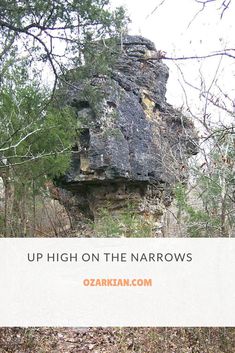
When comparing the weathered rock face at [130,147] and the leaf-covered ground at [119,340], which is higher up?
the weathered rock face at [130,147]

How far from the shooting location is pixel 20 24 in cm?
475

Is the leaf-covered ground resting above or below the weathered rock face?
below

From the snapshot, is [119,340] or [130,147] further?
[130,147]

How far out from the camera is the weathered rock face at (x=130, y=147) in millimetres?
9039

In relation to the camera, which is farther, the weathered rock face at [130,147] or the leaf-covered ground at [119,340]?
the weathered rock face at [130,147]

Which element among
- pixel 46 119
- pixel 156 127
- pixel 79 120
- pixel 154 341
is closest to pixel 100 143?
pixel 79 120

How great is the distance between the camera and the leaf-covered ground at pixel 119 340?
163 inches

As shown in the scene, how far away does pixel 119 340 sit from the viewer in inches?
171

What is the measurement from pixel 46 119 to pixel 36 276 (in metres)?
2.95

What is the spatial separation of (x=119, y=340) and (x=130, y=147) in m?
5.43

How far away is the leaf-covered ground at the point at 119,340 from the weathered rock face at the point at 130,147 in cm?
396

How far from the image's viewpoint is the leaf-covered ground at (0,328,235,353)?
4.14 metres

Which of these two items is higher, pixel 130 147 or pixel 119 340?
pixel 130 147

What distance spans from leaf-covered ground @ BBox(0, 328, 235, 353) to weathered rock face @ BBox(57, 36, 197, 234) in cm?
396
